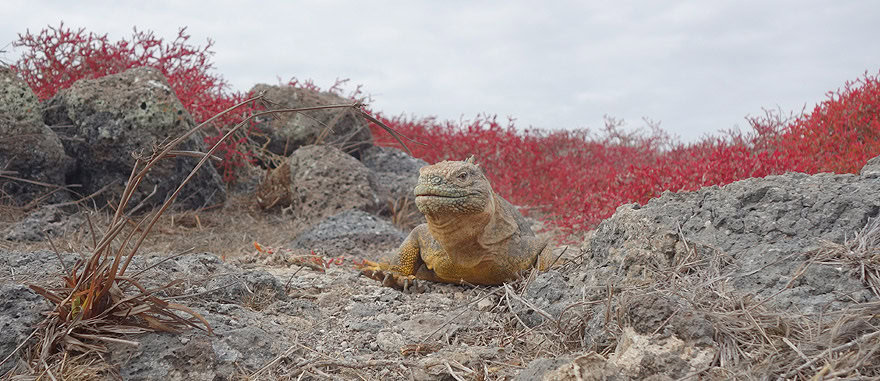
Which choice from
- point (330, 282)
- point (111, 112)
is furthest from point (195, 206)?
point (330, 282)

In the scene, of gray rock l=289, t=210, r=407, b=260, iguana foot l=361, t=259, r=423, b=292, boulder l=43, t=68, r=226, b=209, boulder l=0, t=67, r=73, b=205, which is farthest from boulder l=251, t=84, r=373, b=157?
iguana foot l=361, t=259, r=423, b=292

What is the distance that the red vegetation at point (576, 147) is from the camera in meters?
6.21

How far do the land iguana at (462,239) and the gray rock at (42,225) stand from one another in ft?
12.1

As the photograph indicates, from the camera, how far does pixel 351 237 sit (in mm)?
6992

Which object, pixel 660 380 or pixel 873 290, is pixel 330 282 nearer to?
pixel 660 380

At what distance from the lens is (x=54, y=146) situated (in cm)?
711

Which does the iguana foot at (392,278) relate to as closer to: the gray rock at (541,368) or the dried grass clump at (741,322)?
the dried grass clump at (741,322)

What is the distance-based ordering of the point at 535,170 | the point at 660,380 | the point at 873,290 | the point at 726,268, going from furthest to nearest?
1. the point at 535,170
2. the point at 726,268
3. the point at 873,290
4. the point at 660,380

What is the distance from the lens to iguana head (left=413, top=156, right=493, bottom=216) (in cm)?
378

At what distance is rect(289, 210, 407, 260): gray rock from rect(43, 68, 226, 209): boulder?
6.14 feet

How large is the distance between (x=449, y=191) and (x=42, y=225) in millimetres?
4922

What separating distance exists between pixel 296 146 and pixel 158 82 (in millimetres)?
2910

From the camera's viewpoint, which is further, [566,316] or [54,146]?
[54,146]

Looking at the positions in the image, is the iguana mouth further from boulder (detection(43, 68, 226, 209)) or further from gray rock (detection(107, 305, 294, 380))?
boulder (detection(43, 68, 226, 209))
